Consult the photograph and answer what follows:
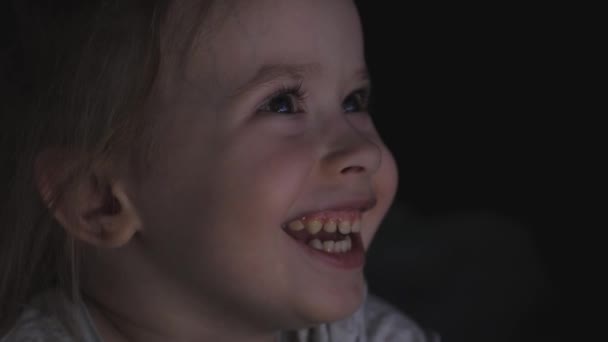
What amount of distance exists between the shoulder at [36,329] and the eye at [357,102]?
51cm

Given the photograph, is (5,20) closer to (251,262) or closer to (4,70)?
(4,70)

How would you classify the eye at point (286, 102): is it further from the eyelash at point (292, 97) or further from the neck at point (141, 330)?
the neck at point (141, 330)

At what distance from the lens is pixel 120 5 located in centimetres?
97

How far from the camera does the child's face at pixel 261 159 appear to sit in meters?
0.94

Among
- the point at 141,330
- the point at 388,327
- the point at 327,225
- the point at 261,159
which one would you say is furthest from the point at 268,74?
the point at 388,327

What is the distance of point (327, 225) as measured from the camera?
39.1 inches

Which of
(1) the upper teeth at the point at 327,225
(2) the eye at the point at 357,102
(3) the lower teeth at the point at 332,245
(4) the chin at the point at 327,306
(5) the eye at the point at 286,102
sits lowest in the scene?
(4) the chin at the point at 327,306

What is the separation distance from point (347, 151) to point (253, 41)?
0.59 ft

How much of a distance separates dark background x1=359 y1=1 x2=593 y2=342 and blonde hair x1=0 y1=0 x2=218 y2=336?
822 millimetres

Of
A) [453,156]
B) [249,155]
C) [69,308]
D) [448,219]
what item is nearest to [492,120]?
[453,156]

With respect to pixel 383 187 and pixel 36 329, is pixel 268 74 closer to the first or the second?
pixel 383 187

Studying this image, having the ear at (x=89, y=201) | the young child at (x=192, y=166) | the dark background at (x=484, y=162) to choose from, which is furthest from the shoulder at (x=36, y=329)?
the dark background at (x=484, y=162)

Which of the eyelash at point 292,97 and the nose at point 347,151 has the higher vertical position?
the eyelash at point 292,97

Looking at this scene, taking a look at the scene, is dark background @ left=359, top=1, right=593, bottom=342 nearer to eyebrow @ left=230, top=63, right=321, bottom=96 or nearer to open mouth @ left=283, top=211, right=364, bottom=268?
open mouth @ left=283, top=211, right=364, bottom=268
